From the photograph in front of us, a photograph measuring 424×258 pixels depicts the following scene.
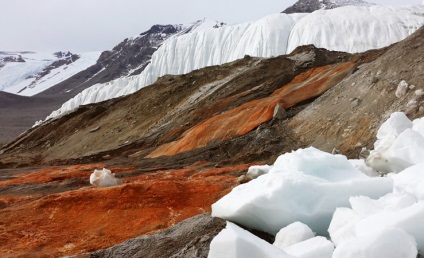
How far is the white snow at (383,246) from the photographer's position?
4.15 meters

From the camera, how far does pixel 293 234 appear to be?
5.09 meters

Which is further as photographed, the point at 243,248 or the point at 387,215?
the point at 387,215

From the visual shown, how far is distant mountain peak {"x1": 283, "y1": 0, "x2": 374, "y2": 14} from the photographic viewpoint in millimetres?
109825

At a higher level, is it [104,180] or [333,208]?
[333,208]

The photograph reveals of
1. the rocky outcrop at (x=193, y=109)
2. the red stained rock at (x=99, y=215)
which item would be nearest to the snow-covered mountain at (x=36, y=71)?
the rocky outcrop at (x=193, y=109)

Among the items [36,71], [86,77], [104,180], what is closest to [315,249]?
[104,180]

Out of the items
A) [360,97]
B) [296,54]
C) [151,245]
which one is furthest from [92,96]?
[151,245]

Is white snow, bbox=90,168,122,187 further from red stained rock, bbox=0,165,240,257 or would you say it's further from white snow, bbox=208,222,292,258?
white snow, bbox=208,222,292,258

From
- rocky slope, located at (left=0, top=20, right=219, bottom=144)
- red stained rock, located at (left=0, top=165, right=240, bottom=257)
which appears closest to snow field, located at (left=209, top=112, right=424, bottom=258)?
red stained rock, located at (left=0, top=165, right=240, bottom=257)

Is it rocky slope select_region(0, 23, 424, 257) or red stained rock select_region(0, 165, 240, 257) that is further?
rocky slope select_region(0, 23, 424, 257)

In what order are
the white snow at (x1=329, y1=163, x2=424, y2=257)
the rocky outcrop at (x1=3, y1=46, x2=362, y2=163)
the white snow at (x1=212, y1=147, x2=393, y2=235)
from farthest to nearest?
the rocky outcrop at (x1=3, y1=46, x2=362, y2=163), the white snow at (x1=212, y1=147, x2=393, y2=235), the white snow at (x1=329, y1=163, x2=424, y2=257)

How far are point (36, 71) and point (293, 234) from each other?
627 ft

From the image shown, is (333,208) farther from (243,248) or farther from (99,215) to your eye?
(99,215)

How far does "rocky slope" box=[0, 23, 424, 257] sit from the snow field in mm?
911
